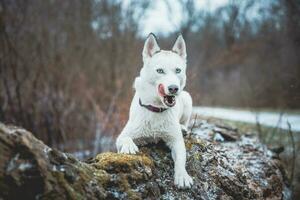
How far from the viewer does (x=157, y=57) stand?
3629 mm

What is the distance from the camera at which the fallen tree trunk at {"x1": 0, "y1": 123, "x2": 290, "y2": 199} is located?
233 cm

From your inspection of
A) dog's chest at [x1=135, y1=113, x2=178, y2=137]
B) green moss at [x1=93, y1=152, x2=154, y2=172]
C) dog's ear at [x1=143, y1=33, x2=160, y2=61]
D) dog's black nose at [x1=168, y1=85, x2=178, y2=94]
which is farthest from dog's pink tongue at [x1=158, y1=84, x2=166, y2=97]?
green moss at [x1=93, y1=152, x2=154, y2=172]

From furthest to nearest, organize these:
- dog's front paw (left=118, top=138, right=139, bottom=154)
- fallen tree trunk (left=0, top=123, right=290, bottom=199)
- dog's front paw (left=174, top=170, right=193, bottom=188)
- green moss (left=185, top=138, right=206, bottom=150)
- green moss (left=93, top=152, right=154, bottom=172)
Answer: green moss (left=185, top=138, right=206, bottom=150) < dog's front paw (left=118, top=138, right=139, bottom=154) < dog's front paw (left=174, top=170, right=193, bottom=188) < green moss (left=93, top=152, right=154, bottom=172) < fallen tree trunk (left=0, top=123, right=290, bottom=199)

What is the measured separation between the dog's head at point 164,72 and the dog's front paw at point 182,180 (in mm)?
716

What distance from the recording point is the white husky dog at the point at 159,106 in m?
3.37

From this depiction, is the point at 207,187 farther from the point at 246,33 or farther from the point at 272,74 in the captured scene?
the point at 246,33

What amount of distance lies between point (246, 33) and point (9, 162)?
18418 millimetres

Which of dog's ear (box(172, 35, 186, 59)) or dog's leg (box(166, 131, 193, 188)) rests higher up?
dog's ear (box(172, 35, 186, 59))

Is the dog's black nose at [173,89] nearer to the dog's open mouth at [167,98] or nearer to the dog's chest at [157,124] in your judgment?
the dog's open mouth at [167,98]

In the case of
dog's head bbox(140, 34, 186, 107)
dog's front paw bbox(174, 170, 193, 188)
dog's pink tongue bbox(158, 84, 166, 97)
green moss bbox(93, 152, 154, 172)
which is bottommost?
dog's front paw bbox(174, 170, 193, 188)

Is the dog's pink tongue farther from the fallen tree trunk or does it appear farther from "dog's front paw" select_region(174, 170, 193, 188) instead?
"dog's front paw" select_region(174, 170, 193, 188)

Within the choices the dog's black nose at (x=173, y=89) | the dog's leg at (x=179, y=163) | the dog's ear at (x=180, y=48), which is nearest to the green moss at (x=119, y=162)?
the dog's leg at (x=179, y=163)

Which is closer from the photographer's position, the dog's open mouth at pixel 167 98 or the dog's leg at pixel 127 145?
the dog's open mouth at pixel 167 98

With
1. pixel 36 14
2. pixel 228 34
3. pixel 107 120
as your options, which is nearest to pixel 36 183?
pixel 107 120
